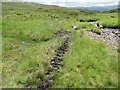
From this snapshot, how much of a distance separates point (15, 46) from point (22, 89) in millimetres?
17628

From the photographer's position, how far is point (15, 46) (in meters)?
38.4

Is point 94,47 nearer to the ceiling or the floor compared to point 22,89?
nearer to the ceiling

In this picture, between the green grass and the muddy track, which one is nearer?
the green grass

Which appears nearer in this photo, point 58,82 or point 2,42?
point 58,82

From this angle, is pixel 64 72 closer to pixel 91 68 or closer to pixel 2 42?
pixel 91 68

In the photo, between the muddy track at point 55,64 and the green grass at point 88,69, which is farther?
the muddy track at point 55,64

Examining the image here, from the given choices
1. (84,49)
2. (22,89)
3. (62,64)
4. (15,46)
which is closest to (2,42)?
(15,46)

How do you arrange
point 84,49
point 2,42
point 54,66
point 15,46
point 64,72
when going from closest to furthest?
1. point 64,72
2. point 54,66
3. point 84,49
4. point 15,46
5. point 2,42

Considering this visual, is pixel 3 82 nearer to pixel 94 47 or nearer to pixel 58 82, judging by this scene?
pixel 58 82

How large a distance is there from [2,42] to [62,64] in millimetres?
18442

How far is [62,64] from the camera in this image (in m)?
25.0

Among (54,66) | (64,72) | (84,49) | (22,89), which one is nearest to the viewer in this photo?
(22,89)

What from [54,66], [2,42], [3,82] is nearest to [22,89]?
[3,82]

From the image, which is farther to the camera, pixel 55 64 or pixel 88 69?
pixel 55 64
